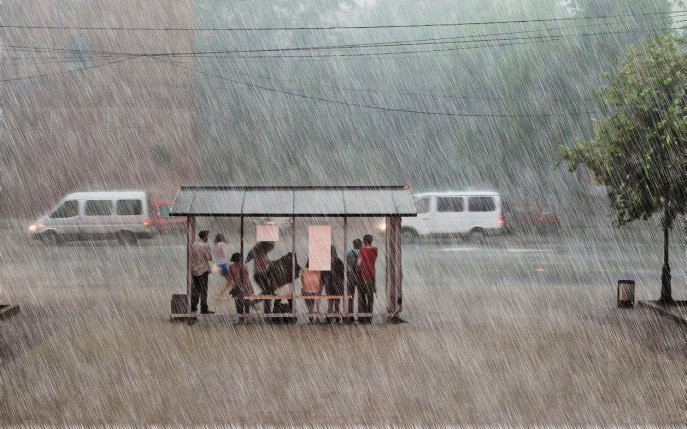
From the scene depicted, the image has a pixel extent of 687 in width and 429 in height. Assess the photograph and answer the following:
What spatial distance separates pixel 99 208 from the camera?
112 ft

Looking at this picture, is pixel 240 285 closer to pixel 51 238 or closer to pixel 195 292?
pixel 195 292

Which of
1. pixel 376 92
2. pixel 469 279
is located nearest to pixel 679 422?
pixel 469 279

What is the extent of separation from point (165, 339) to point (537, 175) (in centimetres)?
4584

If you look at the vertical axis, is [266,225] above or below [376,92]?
below

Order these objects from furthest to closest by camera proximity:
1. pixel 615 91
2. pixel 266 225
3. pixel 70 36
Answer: pixel 70 36 < pixel 615 91 < pixel 266 225

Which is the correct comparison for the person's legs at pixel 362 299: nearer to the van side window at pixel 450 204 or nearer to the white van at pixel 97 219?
the white van at pixel 97 219

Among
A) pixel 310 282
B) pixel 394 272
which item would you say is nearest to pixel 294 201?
pixel 310 282

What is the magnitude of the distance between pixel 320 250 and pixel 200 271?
2.10 m

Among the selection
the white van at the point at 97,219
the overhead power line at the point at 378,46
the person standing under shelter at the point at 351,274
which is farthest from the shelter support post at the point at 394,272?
the overhead power line at the point at 378,46

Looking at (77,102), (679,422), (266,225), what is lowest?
(679,422)

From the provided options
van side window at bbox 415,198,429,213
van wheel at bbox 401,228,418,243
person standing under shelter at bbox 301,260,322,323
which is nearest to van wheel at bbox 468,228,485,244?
van side window at bbox 415,198,429,213

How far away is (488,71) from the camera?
54.1 meters

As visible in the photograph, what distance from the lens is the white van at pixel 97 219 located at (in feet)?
111

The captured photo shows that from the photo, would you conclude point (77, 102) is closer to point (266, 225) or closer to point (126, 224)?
point (126, 224)
